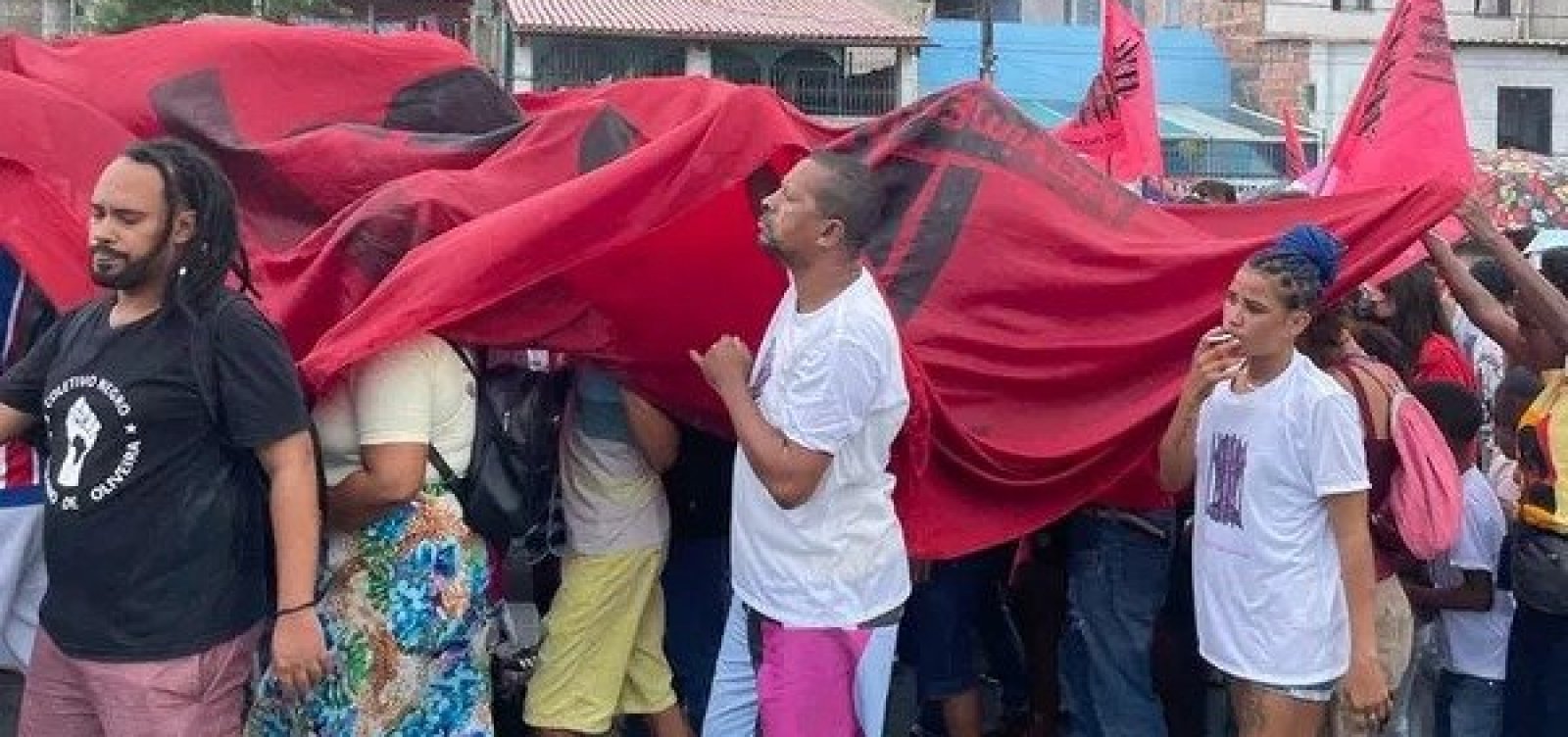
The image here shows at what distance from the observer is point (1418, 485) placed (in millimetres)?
3830

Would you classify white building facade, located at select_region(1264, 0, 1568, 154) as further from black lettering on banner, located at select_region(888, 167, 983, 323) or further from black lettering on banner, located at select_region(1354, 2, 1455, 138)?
black lettering on banner, located at select_region(888, 167, 983, 323)

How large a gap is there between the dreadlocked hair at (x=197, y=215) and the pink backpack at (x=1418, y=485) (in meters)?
2.46

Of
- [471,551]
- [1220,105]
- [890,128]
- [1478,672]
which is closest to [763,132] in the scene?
[890,128]

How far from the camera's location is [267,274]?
12.6 feet

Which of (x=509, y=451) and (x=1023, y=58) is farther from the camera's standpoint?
(x=1023, y=58)

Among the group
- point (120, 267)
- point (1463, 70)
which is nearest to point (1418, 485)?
point (120, 267)

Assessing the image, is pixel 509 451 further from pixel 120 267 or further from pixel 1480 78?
pixel 1480 78

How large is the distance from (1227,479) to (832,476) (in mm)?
888

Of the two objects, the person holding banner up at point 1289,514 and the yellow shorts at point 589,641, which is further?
the yellow shorts at point 589,641

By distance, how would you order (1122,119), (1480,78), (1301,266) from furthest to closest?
(1480,78)
(1122,119)
(1301,266)

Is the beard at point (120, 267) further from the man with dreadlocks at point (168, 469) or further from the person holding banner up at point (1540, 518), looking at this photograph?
the person holding banner up at point (1540, 518)

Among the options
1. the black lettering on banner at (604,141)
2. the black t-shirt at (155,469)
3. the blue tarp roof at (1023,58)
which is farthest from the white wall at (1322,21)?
the black t-shirt at (155,469)

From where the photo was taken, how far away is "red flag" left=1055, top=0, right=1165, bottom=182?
26.7 feet

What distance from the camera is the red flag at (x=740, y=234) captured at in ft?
12.2
